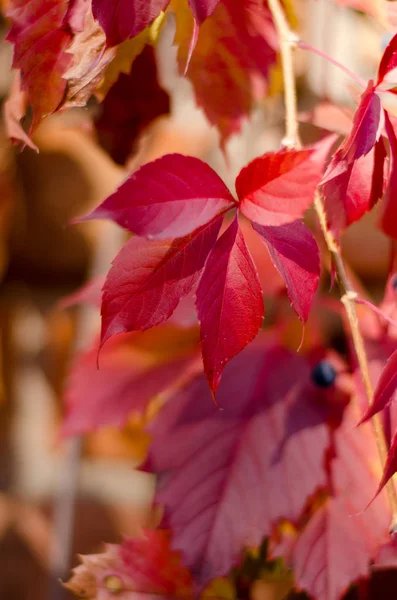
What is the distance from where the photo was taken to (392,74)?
0.23m

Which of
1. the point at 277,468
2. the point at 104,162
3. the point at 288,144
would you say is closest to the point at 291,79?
the point at 288,144

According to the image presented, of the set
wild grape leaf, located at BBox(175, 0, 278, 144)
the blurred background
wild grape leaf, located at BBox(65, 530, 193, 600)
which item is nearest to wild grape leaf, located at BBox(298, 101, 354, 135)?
wild grape leaf, located at BBox(175, 0, 278, 144)

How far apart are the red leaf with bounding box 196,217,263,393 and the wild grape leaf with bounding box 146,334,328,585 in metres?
0.13

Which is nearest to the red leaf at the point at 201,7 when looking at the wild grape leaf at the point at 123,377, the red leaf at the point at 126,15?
the red leaf at the point at 126,15

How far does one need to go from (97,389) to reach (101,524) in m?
0.38

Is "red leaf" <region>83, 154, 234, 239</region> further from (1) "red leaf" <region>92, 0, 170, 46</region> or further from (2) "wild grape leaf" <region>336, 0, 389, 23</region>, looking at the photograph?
(2) "wild grape leaf" <region>336, 0, 389, 23</region>

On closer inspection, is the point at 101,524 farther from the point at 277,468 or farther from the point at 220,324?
the point at 220,324

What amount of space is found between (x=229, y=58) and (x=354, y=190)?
0.45 feet

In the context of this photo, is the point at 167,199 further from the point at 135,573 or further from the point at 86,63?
the point at 135,573

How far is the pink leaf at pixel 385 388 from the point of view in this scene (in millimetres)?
202

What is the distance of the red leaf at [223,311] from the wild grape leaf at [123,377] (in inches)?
7.1

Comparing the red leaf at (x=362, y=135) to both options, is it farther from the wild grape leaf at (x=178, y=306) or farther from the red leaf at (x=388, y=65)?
the wild grape leaf at (x=178, y=306)

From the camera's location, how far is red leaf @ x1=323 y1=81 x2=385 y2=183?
8.5 inches

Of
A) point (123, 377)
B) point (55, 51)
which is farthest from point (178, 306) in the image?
point (55, 51)
